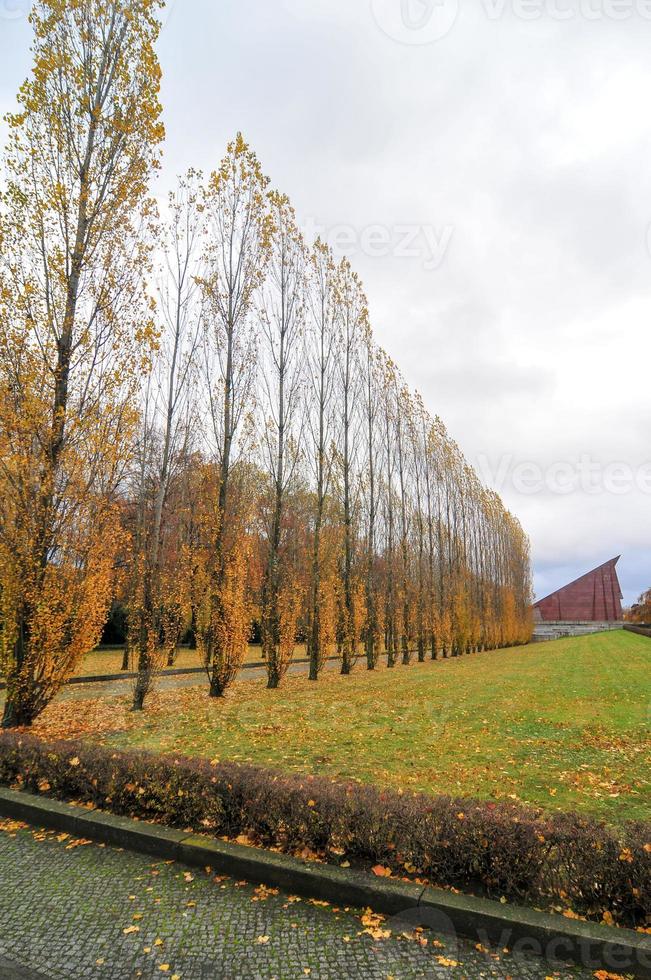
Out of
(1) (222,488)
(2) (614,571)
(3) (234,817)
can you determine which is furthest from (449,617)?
(2) (614,571)

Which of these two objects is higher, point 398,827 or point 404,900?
point 398,827

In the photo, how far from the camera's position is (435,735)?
8328 mm

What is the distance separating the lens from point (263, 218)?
47.6ft

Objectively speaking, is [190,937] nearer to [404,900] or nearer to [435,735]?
[404,900]

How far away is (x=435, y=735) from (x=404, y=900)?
5377 millimetres

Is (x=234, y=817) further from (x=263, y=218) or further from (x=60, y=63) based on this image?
(x=263, y=218)

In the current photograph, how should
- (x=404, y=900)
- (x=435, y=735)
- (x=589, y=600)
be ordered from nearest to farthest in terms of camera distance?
(x=404, y=900)
(x=435, y=735)
(x=589, y=600)

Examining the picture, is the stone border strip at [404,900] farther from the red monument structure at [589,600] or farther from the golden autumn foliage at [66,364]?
the red monument structure at [589,600]

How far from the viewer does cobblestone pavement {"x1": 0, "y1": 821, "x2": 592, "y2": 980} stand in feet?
9.28

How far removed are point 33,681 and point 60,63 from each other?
10473 mm

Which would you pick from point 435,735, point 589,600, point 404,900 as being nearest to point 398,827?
point 404,900

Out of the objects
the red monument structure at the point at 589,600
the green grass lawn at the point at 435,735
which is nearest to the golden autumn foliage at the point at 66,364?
the green grass lawn at the point at 435,735

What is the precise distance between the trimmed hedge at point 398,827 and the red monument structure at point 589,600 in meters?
89.3

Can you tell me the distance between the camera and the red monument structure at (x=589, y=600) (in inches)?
3273
